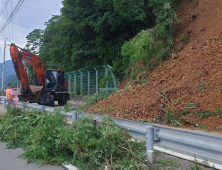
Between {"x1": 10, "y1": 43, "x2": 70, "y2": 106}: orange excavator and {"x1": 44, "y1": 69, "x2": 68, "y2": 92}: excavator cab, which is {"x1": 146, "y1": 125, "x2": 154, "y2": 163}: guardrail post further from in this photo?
{"x1": 44, "y1": 69, "x2": 68, "y2": 92}: excavator cab

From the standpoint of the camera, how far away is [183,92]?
28.5ft

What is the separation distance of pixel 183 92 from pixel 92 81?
36.5 ft

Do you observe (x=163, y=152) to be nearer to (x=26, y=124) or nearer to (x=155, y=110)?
(x=155, y=110)

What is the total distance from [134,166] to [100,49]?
15996mm

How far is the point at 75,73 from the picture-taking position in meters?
21.9

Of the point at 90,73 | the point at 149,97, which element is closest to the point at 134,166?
the point at 149,97

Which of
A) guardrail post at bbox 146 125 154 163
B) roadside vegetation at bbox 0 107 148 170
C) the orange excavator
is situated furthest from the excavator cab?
guardrail post at bbox 146 125 154 163

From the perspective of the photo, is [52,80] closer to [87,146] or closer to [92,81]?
[92,81]

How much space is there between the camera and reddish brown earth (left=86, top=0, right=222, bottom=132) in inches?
304

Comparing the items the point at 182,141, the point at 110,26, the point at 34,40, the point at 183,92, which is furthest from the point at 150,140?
the point at 34,40

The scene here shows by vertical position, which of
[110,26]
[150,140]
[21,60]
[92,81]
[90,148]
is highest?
[110,26]

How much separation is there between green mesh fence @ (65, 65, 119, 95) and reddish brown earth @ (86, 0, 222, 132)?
506 centimetres

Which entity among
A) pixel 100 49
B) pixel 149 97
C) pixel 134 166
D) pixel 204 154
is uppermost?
pixel 100 49

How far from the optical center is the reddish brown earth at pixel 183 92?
7730mm
